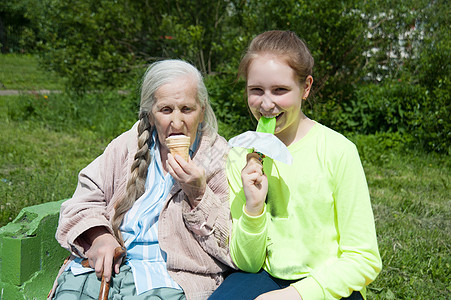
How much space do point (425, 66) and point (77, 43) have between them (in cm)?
616

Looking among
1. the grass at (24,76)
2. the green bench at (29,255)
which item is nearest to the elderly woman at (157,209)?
the green bench at (29,255)

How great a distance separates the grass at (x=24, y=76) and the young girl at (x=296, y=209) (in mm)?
8937

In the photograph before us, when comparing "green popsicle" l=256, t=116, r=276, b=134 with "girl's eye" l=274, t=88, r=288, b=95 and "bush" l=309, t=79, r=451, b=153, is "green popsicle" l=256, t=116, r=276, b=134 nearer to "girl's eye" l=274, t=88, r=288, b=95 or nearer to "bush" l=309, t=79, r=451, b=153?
"girl's eye" l=274, t=88, r=288, b=95

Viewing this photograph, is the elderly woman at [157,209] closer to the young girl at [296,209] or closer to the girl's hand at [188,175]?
the girl's hand at [188,175]

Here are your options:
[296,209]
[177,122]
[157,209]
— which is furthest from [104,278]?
[296,209]

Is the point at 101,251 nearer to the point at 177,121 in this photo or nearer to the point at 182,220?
the point at 182,220

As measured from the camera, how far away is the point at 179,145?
227 centimetres

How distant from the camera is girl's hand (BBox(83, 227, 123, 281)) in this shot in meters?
2.17

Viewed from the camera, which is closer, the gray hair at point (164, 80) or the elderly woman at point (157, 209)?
the elderly woman at point (157, 209)

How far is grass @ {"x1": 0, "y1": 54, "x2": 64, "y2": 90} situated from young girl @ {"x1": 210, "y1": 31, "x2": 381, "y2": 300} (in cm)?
894

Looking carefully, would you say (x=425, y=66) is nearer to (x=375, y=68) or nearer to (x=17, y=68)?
(x=375, y=68)

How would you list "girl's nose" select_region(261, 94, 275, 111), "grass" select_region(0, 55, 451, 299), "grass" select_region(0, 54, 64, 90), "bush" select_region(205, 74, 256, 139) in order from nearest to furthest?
"girl's nose" select_region(261, 94, 275, 111) → "grass" select_region(0, 55, 451, 299) → "bush" select_region(205, 74, 256, 139) → "grass" select_region(0, 54, 64, 90)

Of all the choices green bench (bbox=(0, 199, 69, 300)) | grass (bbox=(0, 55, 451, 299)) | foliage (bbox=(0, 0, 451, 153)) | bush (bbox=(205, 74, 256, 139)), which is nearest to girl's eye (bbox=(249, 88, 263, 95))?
green bench (bbox=(0, 199, 69, 300))

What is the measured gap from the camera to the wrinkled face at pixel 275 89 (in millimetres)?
2037
